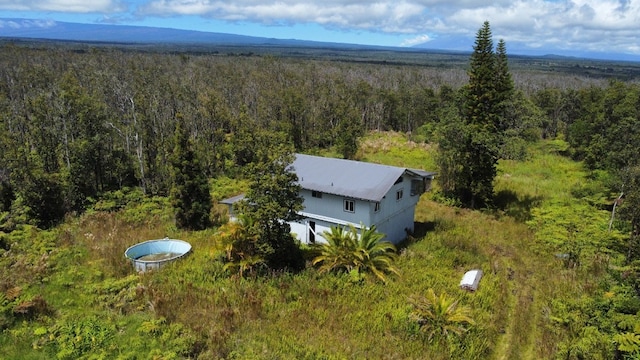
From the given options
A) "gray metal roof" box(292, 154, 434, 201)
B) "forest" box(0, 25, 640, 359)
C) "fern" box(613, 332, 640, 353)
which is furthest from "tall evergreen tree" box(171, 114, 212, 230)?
"fern" box(613, 332, 640, 353)

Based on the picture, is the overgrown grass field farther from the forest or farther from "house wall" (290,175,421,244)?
"house wall" (290,175,421,244)

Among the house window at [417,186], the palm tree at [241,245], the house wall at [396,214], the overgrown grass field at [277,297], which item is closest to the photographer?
the overgrown grass field at [277,297]

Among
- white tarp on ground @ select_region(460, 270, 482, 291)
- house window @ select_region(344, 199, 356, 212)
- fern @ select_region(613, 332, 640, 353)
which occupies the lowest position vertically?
white tarp on ground @ select_region(460, 270, 482, 291)

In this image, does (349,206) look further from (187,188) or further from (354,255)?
(187,188)

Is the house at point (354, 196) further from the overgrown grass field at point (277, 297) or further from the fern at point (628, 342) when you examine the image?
the fern at point (628, 342)

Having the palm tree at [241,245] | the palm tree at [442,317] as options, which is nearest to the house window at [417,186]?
the palm tree at [442,317]

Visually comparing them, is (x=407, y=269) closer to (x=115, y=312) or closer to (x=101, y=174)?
(x=115, y=312)

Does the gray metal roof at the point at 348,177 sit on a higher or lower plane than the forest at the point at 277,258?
higher
